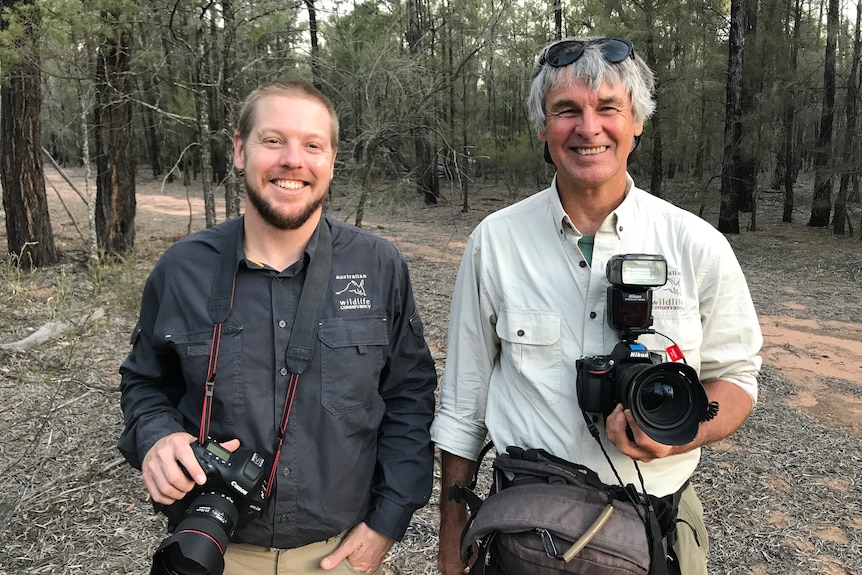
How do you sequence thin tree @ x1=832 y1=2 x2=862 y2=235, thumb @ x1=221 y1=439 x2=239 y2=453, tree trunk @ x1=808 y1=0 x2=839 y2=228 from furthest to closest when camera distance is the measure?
tree trunk @ x1=808 y1=0 x2=839 y2=228
thin tree @ x1=832 y1=2 x2=862 y2=235
thumb @ x1=221 y1=439 x2=239 y2=453

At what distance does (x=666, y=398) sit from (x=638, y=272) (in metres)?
0.30

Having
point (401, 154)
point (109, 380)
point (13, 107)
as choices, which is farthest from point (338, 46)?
point (109, 380)

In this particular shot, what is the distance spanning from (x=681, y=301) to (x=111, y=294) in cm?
727

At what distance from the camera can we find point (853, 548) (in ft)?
10.3

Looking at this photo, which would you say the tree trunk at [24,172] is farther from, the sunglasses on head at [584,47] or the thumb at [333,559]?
the sunglasses on head at [584,47]

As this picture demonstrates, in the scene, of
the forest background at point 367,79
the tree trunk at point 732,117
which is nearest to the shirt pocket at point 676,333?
the forest background at point 367,79

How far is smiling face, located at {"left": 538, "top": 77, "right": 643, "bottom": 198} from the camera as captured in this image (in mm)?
1654

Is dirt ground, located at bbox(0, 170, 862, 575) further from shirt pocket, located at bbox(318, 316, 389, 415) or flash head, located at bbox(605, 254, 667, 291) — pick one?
flash head, located at bbox(605, 254, 667, 291)

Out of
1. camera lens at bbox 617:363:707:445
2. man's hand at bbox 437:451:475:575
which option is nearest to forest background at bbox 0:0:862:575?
man's hand at bbox 437:451:475:575

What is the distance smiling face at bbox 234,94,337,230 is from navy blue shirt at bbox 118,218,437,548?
0.11 meters

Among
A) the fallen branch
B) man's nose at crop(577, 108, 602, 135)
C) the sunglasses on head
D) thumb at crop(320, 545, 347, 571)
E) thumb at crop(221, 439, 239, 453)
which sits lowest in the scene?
the fallen branch

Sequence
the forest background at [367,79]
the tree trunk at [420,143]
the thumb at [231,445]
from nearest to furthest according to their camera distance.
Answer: the thumb at [231,445] → the forest background at [367,79] → the tree trunk at [420,143]

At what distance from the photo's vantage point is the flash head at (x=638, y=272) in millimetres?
1459

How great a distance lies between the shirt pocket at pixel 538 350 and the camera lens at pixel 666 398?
239 millimetres
